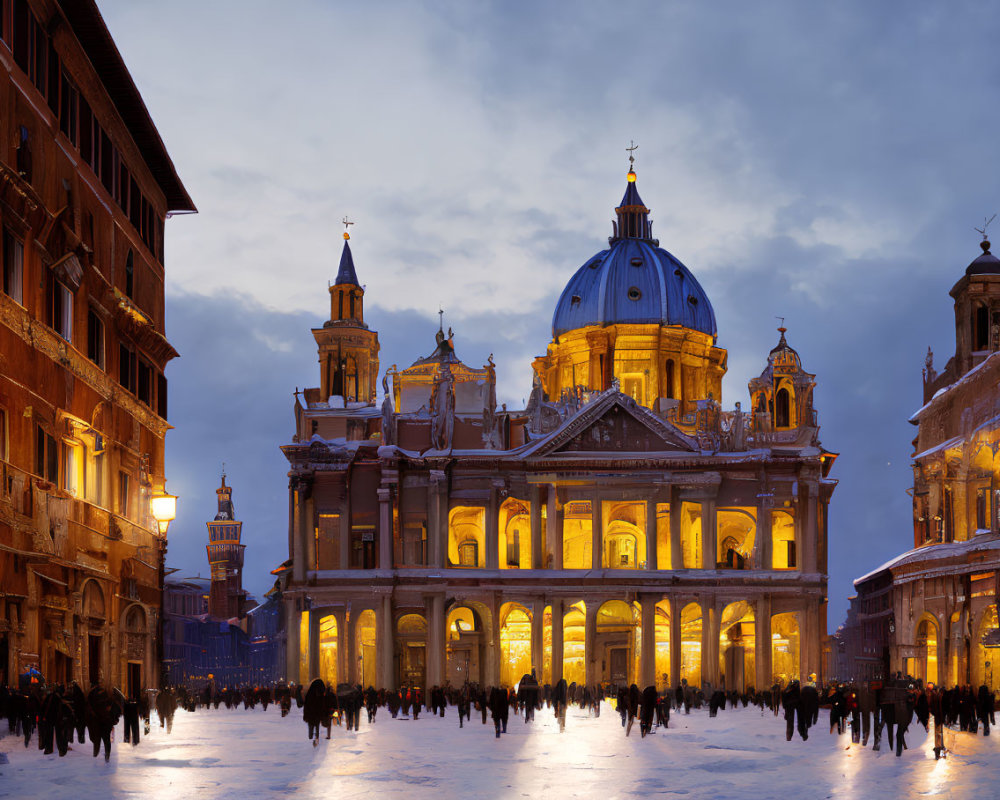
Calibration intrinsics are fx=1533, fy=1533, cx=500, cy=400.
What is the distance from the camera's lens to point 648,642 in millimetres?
73750

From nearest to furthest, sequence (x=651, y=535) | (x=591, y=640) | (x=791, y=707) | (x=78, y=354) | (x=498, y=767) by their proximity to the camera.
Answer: (x=498, y=767)
(x=78, y=354)
(x=791, y=707)
(x=591, y=640)
(x=651, y=535)

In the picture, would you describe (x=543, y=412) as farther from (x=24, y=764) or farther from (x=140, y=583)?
(x=24, y=764)

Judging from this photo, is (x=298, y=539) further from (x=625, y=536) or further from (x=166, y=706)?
(x=166, y=706)

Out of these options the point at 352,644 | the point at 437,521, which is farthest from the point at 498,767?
the point at 437,521

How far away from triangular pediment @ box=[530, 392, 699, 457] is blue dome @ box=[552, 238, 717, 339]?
15642mm

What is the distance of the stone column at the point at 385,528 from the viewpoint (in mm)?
75062

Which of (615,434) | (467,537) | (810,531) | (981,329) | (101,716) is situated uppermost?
(981,329)

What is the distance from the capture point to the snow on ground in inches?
862

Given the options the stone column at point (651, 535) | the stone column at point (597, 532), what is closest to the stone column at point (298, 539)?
the stone column at point (597, 532)

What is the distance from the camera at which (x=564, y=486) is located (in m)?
76.3

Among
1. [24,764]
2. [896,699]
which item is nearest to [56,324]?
[24,764]

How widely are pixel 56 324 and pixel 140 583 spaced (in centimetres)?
1003

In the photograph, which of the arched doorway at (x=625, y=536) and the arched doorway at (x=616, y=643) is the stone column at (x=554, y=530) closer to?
the arched doorway at (x=616, y=643)

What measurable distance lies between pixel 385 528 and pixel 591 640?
1149 centimetres
